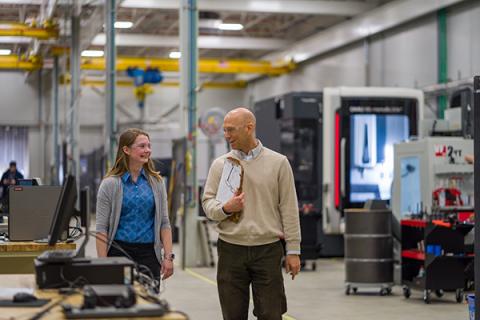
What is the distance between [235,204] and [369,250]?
18.0 feet

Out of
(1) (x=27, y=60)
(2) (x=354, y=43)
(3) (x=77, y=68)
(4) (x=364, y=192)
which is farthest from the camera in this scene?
(1) (x=27, y=60)

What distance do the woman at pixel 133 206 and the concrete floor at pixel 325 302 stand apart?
289cm

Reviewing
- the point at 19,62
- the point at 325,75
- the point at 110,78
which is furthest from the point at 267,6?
the point at 19,62

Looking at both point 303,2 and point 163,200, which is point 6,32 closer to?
point 303,2

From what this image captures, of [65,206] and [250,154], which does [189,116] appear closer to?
[250,154]

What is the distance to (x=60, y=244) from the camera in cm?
554

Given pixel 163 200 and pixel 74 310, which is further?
pixel 163 200

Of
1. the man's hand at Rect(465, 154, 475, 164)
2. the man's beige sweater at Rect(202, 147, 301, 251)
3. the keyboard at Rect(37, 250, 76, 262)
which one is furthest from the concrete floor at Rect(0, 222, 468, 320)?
the keyboard at Rect(37, 250, 76, 262)

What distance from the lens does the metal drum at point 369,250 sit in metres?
10.0

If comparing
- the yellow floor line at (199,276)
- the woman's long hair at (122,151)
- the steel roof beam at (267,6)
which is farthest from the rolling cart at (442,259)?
the steel roof beam at (267,6)

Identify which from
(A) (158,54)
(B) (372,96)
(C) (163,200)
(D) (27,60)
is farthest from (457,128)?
(A) (158,54)

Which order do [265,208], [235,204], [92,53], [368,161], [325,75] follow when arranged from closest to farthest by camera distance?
[235,204], [265,208], [368,161], [92,53], [325,75]

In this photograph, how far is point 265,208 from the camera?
4.90m

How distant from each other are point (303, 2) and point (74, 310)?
16.8 meters
